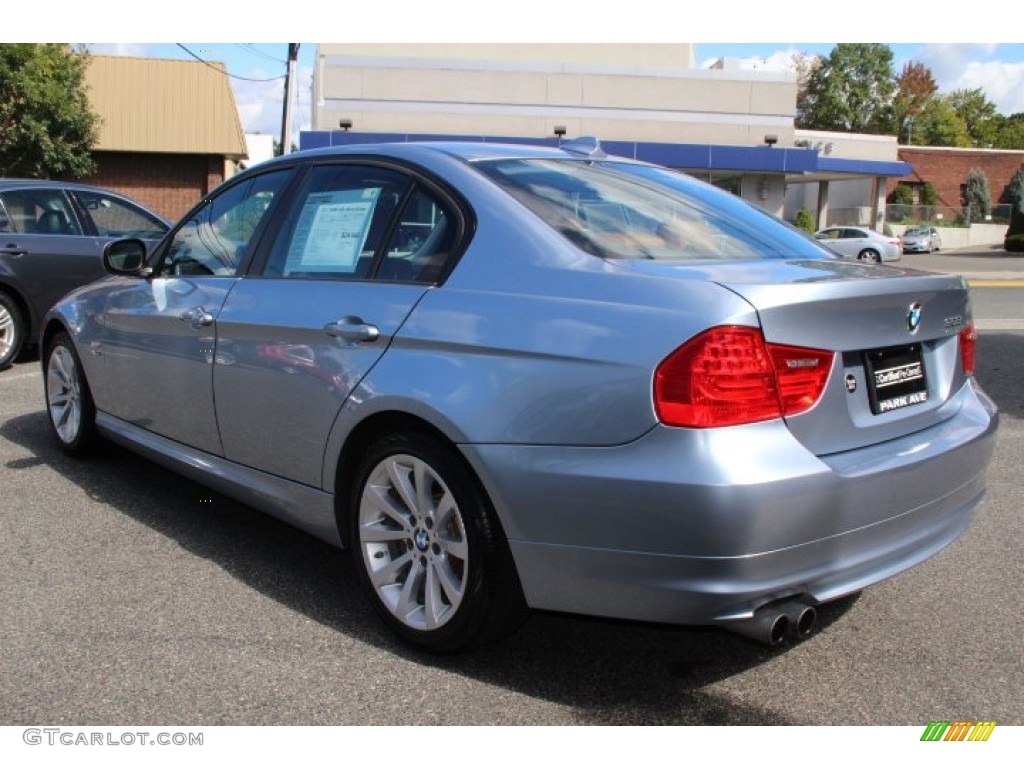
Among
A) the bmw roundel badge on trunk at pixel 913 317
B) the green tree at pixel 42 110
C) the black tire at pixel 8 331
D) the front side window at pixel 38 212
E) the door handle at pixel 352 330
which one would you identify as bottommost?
the black tire at pixel 8 331

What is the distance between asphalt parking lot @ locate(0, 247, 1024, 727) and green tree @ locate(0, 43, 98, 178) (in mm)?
25009

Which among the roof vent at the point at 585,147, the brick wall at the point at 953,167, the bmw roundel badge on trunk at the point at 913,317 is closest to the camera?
the bmw roundel badge on trunk at the point at 913,317

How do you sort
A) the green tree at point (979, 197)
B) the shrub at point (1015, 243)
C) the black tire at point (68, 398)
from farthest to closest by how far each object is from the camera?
1. the green tree at point (979, 197)
2. the shrub at point (1015, 243)
3. the black tire at point (68, 398)

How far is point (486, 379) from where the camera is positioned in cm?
289

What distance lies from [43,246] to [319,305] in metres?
6.56

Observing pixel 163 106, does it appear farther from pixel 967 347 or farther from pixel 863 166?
pixel 967 347

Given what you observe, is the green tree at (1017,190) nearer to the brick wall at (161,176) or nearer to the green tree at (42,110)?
the brick wall at (161,176)

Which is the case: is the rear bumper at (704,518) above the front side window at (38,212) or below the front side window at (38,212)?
below

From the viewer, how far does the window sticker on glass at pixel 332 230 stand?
3.59 metres

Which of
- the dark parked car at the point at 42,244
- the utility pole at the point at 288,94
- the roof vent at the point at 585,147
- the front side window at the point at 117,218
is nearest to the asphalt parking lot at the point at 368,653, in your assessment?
the roof vent at the point at 585,147

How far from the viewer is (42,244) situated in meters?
8.91

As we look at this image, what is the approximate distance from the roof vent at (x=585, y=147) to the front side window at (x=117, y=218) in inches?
246

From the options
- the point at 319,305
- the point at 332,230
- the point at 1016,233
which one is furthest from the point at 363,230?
the point at 1016,233

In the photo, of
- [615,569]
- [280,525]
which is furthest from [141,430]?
[615,569]
